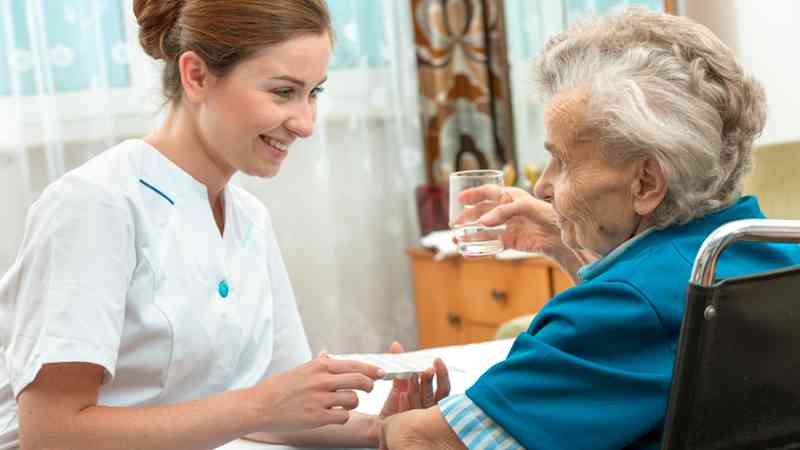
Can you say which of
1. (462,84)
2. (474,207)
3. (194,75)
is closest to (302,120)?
(194,75)

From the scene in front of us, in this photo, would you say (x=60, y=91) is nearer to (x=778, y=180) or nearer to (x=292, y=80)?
(x=292, y=80)

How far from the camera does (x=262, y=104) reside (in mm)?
1779

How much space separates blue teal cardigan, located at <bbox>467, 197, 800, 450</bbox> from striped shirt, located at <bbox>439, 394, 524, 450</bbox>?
1cm

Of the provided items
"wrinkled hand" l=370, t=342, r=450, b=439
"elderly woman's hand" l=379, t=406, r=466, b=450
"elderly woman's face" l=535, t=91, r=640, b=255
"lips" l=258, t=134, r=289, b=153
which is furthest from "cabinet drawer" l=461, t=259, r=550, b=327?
"elderly woman's hand" l=379, t=406, r=466, b=450

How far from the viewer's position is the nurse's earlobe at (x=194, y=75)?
176cm

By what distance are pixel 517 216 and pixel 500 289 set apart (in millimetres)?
1957

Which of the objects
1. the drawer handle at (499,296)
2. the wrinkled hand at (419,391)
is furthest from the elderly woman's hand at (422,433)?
the drawer handle at (499,296)

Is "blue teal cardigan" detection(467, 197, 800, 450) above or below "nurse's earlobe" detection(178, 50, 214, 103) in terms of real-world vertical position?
below

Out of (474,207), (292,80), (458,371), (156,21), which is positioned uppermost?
(156,21)

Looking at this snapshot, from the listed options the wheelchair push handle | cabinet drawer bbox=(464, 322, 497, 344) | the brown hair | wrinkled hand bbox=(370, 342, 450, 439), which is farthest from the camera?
cabinet drawer bbox=(464, 322, 497, 344)

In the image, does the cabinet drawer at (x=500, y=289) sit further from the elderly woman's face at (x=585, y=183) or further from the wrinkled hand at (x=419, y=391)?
the elderly woman's face at (x=585, y=183)

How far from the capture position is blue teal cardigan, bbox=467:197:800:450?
1.22m

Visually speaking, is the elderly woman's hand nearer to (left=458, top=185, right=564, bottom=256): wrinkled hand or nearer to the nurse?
the nurse

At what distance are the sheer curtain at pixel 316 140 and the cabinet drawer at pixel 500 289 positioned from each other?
1.62 ft
